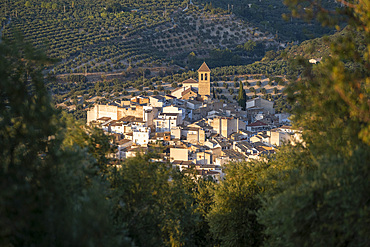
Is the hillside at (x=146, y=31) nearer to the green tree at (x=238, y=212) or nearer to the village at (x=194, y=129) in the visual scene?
the village at (x=194, y=129)

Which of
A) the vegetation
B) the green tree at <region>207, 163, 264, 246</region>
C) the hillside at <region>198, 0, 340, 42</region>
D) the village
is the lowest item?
the hillside at <region>198, 0, 340, 42</region>

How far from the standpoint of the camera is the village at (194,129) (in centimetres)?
2264

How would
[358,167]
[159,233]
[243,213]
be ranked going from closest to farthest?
[358,167], [159,233], [243,213]

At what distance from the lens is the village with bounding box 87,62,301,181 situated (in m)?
22.6

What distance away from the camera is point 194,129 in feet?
85.4

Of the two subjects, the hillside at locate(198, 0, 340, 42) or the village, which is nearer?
the village

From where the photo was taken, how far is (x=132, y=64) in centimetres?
4672

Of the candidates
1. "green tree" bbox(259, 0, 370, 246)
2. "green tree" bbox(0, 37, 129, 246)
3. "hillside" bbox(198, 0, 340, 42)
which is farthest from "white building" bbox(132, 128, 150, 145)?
"hillside" bbox(198, 0, 340, 42)

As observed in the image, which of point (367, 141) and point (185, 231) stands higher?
point (367, 141)

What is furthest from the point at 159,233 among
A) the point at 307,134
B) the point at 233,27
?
the point at 233,27

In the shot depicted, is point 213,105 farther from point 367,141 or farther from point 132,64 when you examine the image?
point 367,141

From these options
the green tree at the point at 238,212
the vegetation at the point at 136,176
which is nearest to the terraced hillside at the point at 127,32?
the green tree at the point at 238,212

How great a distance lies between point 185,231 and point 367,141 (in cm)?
481

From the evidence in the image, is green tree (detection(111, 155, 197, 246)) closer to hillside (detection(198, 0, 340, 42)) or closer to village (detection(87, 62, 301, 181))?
village (detection(87, 62, 301, 181))
